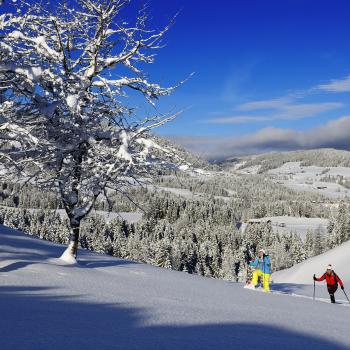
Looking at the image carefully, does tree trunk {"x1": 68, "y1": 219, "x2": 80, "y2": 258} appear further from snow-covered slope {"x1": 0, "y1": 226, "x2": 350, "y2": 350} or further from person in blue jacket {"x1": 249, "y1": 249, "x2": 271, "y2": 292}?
person in blue jacket {"x1": 249, "y1": 249, "x2": 271, "y2": 292}

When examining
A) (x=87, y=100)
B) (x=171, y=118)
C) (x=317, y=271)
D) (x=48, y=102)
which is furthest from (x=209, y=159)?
(x=317, y=271)

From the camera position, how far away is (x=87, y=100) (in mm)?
12844

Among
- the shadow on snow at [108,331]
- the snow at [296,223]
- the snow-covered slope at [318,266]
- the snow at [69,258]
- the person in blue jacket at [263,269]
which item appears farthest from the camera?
the snow at [296,223]

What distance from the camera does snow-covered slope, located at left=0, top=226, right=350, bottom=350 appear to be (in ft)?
15.3

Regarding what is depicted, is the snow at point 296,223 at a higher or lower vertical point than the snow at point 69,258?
higher

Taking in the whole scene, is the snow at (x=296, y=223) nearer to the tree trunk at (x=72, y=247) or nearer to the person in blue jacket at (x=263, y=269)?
the person in blue jacket at (x=263, y=269)

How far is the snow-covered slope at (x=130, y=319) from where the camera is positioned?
4.67 m

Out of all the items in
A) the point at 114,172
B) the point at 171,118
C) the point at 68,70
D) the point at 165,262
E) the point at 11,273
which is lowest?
the point at 165,262

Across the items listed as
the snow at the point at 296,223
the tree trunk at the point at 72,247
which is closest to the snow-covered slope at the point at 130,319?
the tree trunk at the point at 72,247

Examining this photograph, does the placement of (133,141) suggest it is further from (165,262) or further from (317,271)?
(165,262)

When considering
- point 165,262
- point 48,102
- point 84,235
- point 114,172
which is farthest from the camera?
point 84,235

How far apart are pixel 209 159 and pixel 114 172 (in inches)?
114

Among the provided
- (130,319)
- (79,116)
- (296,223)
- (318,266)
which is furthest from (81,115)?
(296,223)

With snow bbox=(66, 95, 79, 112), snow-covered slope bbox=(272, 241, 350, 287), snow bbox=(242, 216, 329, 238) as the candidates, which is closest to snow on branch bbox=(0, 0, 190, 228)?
snow bbox=(66, 95, 79, 112)
